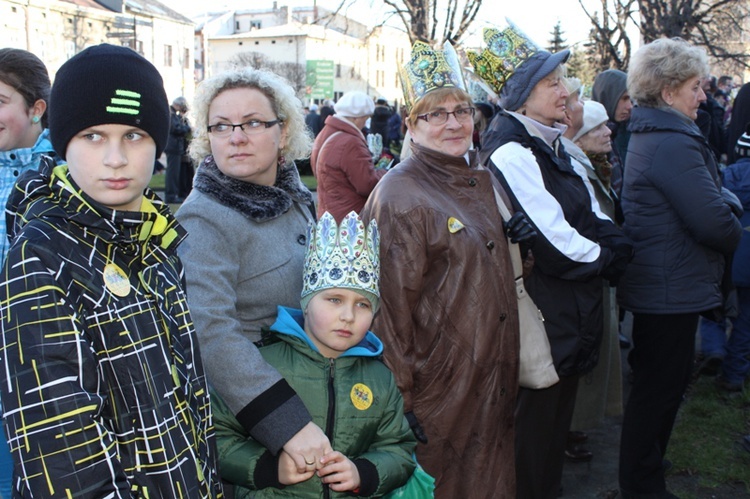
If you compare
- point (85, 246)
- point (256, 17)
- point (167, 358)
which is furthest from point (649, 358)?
point (256, 17)

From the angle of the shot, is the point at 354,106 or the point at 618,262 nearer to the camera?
the point at 618,262

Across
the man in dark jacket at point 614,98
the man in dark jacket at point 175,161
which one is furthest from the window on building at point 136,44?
the man in dark jacket at point 614,98

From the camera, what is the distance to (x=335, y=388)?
222 cm

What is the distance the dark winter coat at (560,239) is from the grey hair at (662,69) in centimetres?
78

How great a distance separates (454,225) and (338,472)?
44.3 inches

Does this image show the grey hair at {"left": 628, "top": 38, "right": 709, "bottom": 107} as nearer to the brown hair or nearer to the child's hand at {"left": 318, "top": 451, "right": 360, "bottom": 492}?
the child's hand at {"left": 318, "top": 451, "right": 360, "bottom": 492}

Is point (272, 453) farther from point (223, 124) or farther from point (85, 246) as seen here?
point (223, 124)

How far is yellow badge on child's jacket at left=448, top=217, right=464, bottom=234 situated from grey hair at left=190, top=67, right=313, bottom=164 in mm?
656

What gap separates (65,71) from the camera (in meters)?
1.63

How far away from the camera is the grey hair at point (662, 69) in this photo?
3.66m

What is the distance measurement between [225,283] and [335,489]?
0.70 meters

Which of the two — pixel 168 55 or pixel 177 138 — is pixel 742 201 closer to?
pixel 177 138

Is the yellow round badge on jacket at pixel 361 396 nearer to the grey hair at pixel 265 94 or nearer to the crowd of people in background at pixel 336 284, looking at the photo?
the crowd of people in background at pixel 336 284

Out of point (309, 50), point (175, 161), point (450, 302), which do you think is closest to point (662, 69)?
point (450, 302)
